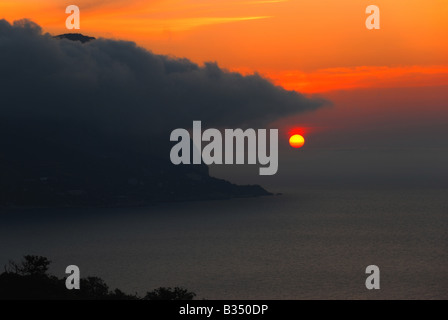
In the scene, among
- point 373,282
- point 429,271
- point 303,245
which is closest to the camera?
point 373,282

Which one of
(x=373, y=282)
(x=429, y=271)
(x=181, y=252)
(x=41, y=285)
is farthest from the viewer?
(x=181, y=252)

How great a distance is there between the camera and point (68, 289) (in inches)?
2613

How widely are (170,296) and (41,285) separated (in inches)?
526

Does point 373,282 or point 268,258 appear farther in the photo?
point 268,258

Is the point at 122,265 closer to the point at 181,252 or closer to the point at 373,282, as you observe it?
the point at 181,252

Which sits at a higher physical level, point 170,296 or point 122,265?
point 122,265
